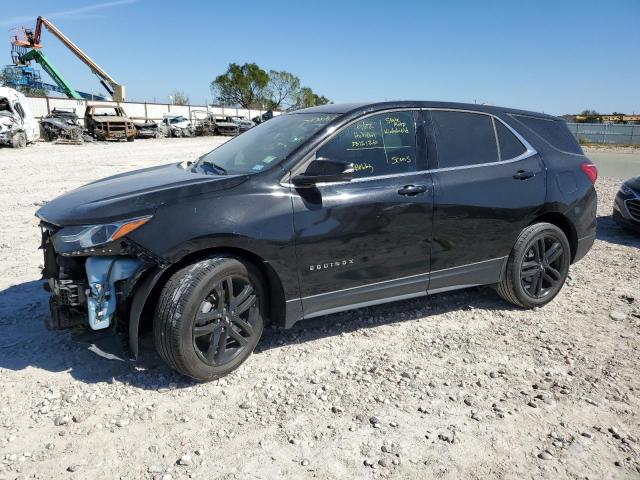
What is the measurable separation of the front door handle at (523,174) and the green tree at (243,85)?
74079mm

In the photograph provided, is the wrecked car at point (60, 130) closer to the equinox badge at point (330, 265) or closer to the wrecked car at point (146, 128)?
the wrecked car at point (146, 128)

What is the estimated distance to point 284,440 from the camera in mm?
2684

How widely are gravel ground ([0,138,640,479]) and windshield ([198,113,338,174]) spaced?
1.36 meters

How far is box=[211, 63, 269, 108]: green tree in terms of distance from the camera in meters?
73.8

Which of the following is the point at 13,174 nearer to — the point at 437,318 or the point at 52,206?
the point at 52,206

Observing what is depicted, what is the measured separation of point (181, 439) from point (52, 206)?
71.4 inches

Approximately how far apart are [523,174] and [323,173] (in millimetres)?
1972

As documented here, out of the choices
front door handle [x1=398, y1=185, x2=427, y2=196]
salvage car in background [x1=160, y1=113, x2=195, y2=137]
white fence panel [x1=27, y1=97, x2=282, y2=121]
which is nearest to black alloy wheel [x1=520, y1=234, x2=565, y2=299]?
front door handle [x1=398, y1=185, x2=427, y2=196]

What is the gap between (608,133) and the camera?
33.0 meters

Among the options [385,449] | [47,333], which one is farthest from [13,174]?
[385,449]

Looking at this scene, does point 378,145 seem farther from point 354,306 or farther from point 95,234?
point 95,234

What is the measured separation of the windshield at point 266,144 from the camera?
3.54 m

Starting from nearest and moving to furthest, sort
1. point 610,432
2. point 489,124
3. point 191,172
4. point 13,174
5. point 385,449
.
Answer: point 385,449, point 610,432, point 191,172, point 489,124, point 13,174

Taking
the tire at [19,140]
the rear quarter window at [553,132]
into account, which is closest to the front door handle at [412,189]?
the rear quarter window at [553,132]
